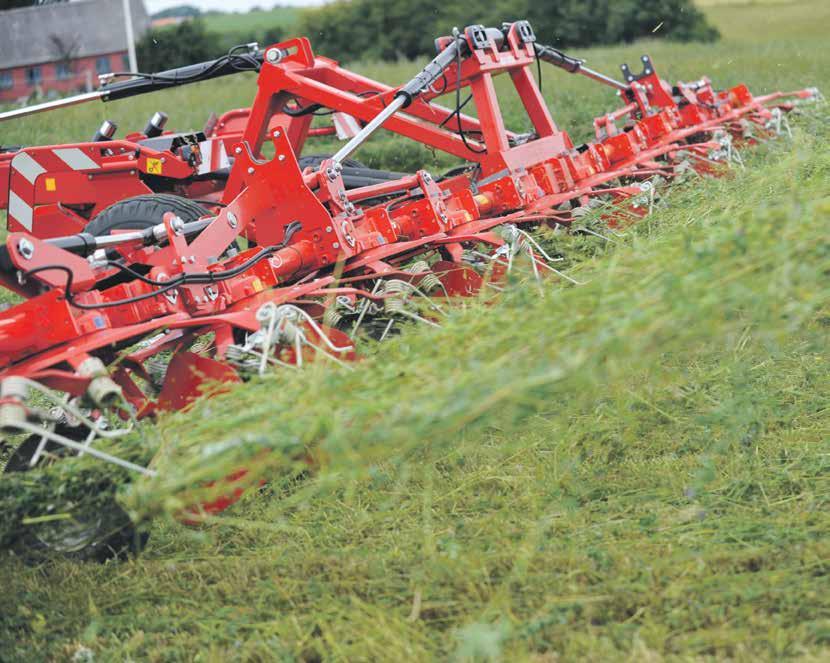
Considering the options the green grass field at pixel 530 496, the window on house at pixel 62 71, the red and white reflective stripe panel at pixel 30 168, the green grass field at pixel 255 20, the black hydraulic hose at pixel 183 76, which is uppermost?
the green grass field at pixel 255 20

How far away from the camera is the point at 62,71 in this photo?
36.3 metres

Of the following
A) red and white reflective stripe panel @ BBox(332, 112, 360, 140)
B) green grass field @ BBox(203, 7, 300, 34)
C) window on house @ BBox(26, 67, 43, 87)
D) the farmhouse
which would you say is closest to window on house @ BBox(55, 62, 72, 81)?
the farmhouse

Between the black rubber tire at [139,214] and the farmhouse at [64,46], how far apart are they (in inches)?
1180

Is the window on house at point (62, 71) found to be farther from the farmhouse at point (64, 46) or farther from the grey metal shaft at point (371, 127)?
the grey metal shaft at point (371, 127)

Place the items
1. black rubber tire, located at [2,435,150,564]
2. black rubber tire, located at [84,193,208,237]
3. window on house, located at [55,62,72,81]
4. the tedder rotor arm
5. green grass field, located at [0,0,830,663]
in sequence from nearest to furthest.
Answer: green grass field, located at [0,0,830,663], black rubber tire, located at [2,435,150,564], black rubber tire, located at [84,193,208,237], the tedder rotor arm, window on house, located at [55,62,72,81]

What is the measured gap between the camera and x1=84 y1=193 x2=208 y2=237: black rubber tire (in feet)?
18.1

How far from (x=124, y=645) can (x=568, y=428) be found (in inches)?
77.7

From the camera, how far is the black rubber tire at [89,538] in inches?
125

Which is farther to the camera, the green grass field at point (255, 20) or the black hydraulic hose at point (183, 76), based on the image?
the green grass field at point (255, 20)

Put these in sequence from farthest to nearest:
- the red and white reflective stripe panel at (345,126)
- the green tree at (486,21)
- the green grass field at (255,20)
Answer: the green grass field at (255,20)
the green tree at (486,21)
the red and white reflective stripe panel at (345,126)

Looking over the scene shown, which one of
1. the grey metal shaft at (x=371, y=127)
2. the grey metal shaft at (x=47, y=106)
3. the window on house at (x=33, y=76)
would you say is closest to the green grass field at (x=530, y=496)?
the grey metal shaft at (x=371, y=127)

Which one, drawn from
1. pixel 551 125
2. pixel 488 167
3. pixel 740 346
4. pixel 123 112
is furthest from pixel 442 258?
pixel 123 112

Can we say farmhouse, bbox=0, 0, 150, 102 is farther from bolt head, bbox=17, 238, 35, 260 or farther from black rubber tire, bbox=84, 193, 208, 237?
bolt head, bbox=17, 238, 35, 260

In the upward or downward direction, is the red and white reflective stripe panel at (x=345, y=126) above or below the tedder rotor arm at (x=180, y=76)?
below
